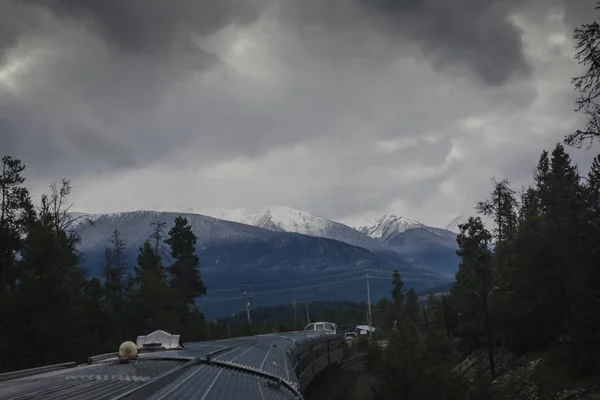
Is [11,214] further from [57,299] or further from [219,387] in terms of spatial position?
[219,387]

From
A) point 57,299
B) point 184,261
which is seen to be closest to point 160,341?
point 57,299

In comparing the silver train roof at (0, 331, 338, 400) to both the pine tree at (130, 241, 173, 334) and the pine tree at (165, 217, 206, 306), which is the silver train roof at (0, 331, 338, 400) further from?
the pine tree at (165, 217, 206, 306)

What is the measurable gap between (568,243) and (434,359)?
9.47 m

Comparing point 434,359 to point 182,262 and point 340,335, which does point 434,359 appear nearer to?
point 340,335

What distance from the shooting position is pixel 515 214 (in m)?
59.7

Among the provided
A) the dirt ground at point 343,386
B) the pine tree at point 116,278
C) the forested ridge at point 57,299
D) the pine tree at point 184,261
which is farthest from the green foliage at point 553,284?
the pine tree at point 184,261

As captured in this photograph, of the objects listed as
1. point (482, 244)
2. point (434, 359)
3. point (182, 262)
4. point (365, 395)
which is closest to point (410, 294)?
point (482, 244)

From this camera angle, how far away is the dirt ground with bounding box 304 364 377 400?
1528 inches

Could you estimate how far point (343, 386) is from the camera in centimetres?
4412

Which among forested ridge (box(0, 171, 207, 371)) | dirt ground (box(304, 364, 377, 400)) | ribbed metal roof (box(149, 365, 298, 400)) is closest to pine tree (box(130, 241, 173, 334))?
forested ridge (box(0, 171, 207, 371))

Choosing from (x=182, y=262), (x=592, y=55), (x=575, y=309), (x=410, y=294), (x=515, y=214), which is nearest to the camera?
(x=592, y=55)

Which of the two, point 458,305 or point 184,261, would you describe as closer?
point 458,305

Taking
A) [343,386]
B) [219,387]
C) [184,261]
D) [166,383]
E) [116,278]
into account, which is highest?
[184,261]

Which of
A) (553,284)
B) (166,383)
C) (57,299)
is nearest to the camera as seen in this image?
(166,383)
